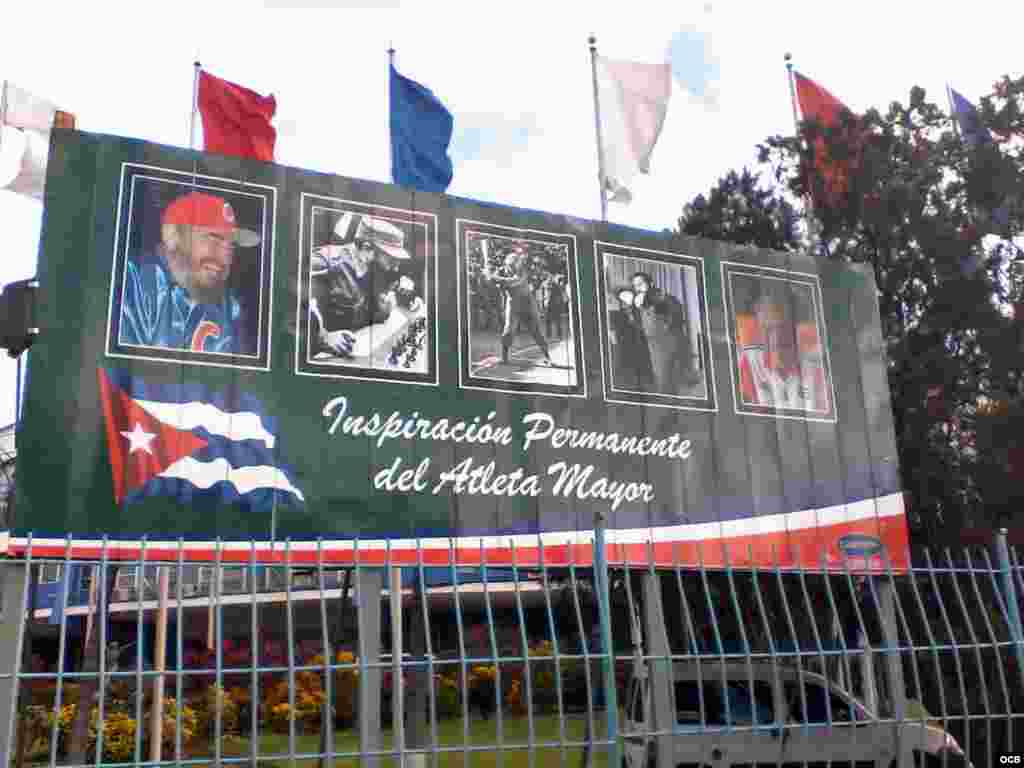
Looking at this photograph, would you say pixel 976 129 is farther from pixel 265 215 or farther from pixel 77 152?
pixel 77 152

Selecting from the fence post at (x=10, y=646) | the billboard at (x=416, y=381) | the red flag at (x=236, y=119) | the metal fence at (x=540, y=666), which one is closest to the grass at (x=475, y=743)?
the metal fence at (x=540, y=666)

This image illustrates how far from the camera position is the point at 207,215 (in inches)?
369

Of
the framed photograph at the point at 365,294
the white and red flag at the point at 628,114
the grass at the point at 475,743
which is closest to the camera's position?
the framed photograph at the point at 365,294

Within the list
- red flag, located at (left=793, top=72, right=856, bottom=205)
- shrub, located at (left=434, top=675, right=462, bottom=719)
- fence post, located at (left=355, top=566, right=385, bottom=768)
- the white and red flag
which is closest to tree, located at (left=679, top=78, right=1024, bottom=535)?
red flag, located at (left=793, top=72, right=856, bottom=205)

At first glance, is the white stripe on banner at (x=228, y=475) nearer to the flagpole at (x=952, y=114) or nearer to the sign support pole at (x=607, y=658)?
the sign support pole at (x=607, y=658)

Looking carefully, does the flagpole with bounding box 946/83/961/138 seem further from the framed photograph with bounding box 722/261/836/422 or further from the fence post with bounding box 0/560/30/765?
the fence post with bounding box 0/560/30/765

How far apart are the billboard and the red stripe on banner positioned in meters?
0.04

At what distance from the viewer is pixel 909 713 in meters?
10.7

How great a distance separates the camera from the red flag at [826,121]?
17297mm

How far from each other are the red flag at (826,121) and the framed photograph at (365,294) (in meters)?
9.79

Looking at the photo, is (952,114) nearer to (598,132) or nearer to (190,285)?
(598,132)

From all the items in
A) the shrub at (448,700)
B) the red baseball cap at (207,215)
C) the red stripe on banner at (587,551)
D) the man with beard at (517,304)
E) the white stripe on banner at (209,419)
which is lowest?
the shrub at (448,700)

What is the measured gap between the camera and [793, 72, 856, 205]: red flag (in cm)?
1730

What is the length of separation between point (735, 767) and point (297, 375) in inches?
219
